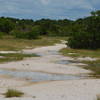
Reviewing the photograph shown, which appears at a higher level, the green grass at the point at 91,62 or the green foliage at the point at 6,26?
the green foliage at the point at 6,26

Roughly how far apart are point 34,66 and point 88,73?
18.4 feet

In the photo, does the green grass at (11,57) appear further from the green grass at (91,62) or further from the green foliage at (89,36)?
the green foliage at (89,36)

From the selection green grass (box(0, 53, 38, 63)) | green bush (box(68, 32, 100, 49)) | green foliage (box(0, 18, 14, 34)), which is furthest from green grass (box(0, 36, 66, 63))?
green foliage (box(0, 18, 14, 34))

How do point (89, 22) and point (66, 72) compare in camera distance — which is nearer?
point (66, 72)

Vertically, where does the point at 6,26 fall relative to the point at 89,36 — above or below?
above

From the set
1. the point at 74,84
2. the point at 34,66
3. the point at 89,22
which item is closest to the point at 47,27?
the point at 89,22

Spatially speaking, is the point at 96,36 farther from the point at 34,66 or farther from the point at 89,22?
the point at 34,66

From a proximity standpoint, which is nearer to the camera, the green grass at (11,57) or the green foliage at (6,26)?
the green grass at (11,57)

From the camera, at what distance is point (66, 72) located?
23.4 m

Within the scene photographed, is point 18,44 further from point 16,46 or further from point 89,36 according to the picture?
point 89,36

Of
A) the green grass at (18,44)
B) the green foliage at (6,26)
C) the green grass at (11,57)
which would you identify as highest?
the green foliage at (6,26)

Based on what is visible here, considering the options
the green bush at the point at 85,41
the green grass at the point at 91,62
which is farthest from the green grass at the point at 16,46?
the green bush at the point at 85,41

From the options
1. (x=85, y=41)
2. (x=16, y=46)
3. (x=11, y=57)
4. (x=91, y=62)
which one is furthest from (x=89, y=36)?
(x=91, y=62)

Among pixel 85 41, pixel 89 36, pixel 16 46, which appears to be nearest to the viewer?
pixel 89 36
